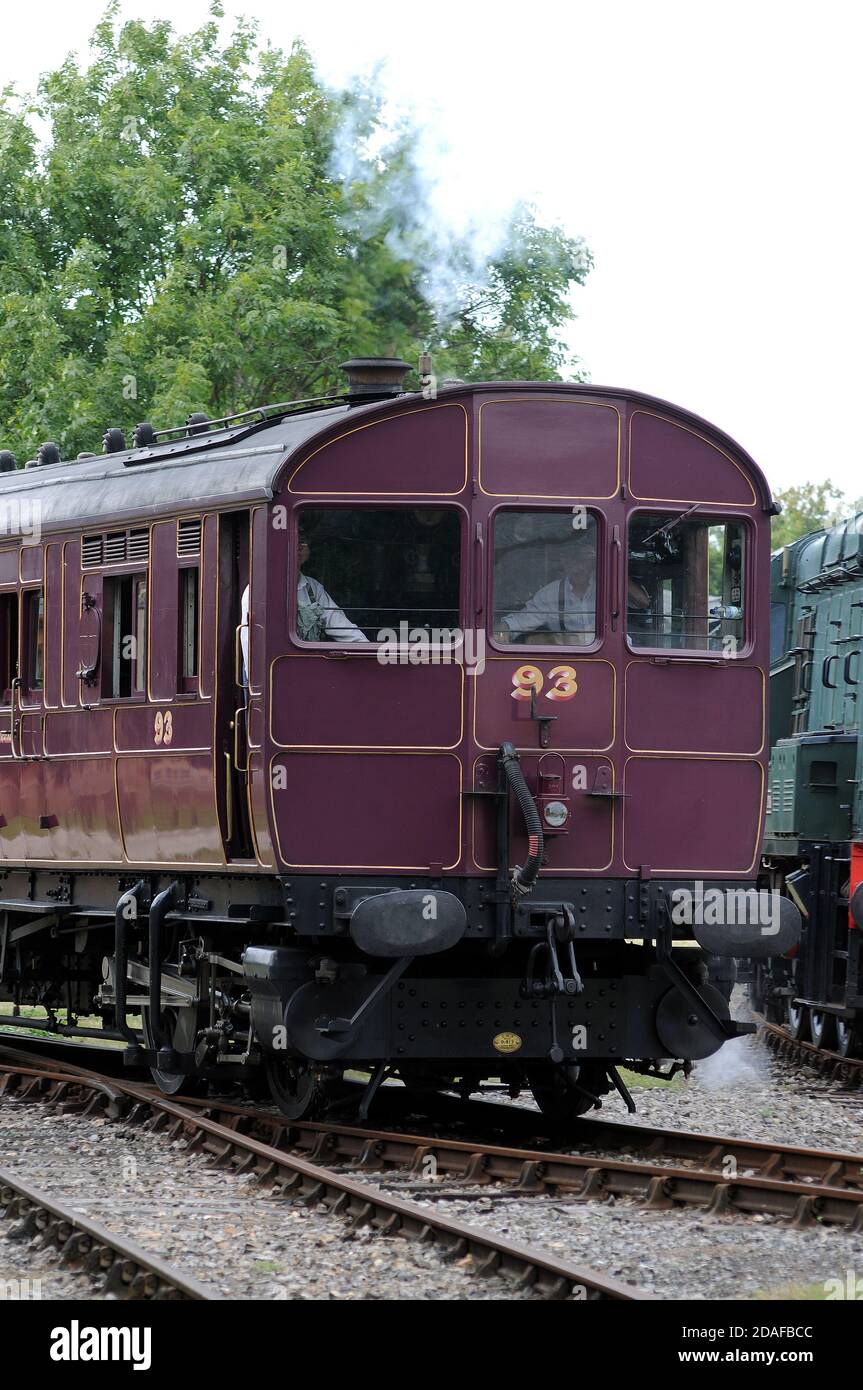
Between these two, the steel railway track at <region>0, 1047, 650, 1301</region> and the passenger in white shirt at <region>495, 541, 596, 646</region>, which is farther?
the passenger in white shirt at <region>495, 541, 596, 646</region>

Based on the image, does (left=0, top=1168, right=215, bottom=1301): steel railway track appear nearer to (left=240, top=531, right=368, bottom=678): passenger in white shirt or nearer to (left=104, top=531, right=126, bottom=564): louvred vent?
(left=240, top=531, right=368, bottom=678): passenger in white shirt

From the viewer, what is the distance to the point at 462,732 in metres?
10.1

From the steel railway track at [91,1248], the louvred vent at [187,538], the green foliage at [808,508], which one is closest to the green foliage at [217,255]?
the louvred vent at [187,538]

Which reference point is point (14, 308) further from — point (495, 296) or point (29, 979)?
point (29, 979)

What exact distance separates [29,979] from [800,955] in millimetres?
5806

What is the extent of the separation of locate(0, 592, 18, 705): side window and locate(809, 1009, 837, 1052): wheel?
6.91 m

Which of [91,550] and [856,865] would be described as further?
[856,865]

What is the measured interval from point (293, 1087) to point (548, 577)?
3.27 metres

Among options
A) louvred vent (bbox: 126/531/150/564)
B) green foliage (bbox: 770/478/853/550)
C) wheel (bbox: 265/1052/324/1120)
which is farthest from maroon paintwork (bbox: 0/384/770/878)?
green foliage (bbox: 770/478/853/550)

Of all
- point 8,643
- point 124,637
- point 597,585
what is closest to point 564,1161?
point 597,585

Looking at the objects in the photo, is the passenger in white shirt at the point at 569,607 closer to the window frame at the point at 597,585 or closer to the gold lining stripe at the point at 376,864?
the window frame at the point at 597,585

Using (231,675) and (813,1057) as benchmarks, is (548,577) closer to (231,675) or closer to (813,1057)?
(231,675)

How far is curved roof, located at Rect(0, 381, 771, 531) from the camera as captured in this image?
10.2m
